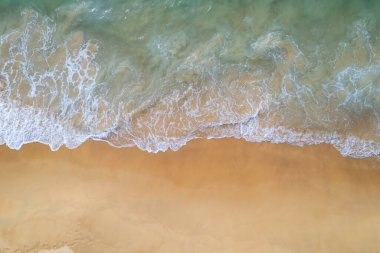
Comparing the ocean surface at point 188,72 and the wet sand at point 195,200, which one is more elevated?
the ocean surface at point 188,72

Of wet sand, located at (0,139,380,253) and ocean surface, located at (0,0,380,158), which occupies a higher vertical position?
ocean surface, located at (0,0,380,158)

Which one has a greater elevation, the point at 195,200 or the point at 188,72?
the point at 188,72

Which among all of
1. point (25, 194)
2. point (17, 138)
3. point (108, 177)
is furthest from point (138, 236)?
point (17, 138)
